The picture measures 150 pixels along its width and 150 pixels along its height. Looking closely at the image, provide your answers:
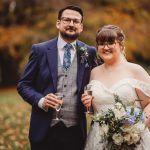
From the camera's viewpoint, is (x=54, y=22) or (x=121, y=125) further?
(x=54, y=22)

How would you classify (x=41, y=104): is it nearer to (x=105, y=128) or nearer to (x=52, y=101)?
(x=52, y=101)

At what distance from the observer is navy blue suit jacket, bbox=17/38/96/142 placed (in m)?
5.28

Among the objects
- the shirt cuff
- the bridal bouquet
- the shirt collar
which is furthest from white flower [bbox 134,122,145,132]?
the shirt collar

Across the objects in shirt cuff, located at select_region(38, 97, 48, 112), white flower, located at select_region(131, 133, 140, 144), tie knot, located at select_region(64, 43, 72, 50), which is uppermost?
tie knot, located at select_region(64, 43, 72, 50)

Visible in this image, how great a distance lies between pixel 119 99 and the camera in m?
4.81

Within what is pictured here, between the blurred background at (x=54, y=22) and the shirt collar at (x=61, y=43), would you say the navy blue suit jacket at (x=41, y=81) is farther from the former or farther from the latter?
the blurred background at (x=54, y=22)

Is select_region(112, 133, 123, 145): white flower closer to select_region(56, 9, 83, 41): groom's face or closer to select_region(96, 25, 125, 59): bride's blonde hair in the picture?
select_region(96, 25, 125, 59): bride's blonde hair

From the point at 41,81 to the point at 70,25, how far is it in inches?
27.0

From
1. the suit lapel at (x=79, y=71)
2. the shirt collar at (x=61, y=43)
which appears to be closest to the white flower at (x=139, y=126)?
the suit lapel at (x=79, y=71)

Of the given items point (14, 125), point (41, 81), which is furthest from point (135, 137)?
point (14, 125)

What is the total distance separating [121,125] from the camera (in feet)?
15.2

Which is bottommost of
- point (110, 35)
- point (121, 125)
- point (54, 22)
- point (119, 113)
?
point (54, 22)

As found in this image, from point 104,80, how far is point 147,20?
1307 centimetres

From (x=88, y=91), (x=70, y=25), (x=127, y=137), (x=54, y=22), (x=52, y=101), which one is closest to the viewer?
(x=127, y=137)
